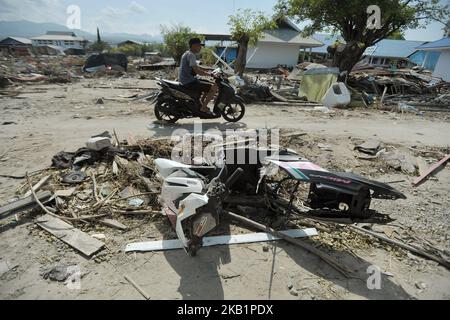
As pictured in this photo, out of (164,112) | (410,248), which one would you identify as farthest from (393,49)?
(410,248)

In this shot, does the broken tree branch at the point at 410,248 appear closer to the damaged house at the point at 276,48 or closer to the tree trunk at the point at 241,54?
the tree trunk at the point at 241,54

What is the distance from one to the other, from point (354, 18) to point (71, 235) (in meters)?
16.7

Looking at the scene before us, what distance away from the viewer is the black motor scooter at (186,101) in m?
7.04

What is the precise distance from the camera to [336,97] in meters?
11.2

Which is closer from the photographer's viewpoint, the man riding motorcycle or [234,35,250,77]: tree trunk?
the man riding motorcycle

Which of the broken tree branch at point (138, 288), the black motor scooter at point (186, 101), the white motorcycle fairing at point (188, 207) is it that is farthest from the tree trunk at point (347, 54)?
the broken tree branch at point (138, 288)

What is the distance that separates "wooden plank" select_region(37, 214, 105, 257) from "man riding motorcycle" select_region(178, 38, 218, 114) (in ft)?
15.0

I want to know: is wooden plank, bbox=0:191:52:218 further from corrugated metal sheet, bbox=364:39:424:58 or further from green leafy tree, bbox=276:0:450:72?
corrugated metal sheet, bbox=364:39:424:58

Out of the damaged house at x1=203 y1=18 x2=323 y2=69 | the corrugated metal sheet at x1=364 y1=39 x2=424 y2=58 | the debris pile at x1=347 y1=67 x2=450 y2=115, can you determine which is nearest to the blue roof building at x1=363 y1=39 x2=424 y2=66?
the corrugated metal sheet at x1=364 y1=39 x2=424 y2=58

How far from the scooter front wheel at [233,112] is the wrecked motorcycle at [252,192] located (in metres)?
4.19

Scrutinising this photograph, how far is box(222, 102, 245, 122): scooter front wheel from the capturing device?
7.76 metres

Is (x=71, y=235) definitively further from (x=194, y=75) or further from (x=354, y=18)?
(x=354, y=18)

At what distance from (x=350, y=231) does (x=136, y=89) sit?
41.3 feet

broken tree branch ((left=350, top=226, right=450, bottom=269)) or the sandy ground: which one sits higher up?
broken tree branch ((left=350, top=226, right=450, bottom=269))
